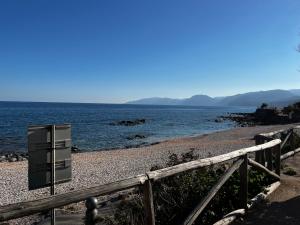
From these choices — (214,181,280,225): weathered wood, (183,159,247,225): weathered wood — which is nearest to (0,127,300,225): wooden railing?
(183,159,247,225): weathered wood

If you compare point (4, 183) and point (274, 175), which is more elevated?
point (274, 175)

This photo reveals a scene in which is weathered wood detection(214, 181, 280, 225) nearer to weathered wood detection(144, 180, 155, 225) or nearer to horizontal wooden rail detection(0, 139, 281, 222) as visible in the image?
horizontal wooden rail detection(0, 139, 281, 222)

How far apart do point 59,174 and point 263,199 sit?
Answer: 499 centimetres

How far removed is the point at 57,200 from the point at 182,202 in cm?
364

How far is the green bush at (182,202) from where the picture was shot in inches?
285

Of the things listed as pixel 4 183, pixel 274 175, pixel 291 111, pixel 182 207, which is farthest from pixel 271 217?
pixel 291 111

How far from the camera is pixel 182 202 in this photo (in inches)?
297

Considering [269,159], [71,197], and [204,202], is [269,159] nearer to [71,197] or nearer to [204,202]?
[204,202]

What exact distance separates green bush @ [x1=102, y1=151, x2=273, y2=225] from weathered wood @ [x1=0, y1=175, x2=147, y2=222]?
1.75 m

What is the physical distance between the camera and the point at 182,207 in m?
7.47

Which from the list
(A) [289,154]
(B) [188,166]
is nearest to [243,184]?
(B) [188,166]

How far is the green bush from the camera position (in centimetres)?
725

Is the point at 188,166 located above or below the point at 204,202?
above

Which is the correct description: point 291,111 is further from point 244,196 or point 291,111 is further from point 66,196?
point 66,196
